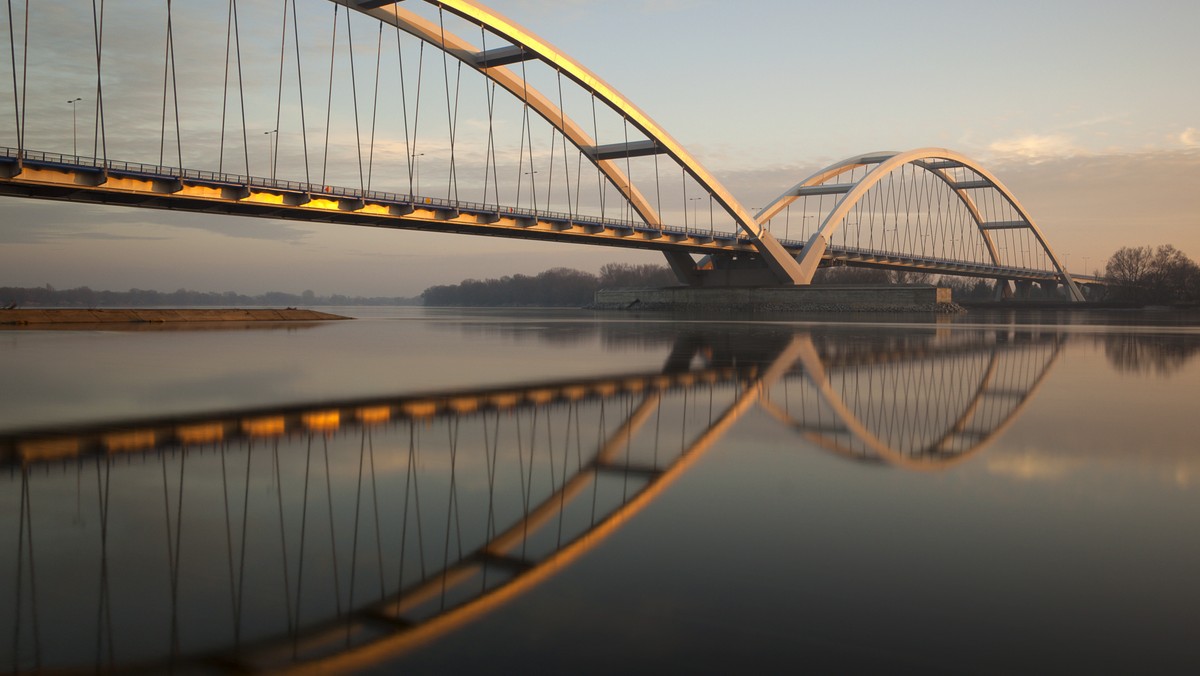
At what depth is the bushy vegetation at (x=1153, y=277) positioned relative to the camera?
10896 cm

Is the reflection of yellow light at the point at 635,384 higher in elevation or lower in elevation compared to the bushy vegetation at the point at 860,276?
lower

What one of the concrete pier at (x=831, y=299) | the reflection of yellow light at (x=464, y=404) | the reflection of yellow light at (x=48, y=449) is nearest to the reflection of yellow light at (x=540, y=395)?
the reflection of yellow light at (x=464, y=404)

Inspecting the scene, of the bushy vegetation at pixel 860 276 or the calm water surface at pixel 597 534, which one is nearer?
the calm water surface at pixel 597 534

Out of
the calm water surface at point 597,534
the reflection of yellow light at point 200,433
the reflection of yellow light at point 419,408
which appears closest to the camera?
the calm water surface at point 597,534

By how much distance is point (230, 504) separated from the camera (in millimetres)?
6188

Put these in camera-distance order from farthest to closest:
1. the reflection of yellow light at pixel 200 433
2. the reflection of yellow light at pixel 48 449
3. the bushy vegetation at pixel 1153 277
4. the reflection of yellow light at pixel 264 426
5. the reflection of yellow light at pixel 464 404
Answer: the bushy vegetation at pixel 1153 277
the reflection of yellow light at pixel 464 404
the reflection of yellow light at pixel 264 426
the reflection of yellow light at pixel 200 433
the reflection of yellow light at pixel 48 449

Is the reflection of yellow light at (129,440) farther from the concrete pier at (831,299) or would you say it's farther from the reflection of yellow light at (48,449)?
the concrete pier at (831,299)

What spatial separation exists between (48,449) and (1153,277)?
12935 cm

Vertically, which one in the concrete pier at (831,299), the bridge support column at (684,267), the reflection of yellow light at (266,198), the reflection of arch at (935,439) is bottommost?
the reflection of arch at (935,439)

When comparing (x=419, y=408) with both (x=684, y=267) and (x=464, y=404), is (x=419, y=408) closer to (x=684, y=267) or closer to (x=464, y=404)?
(x=464, y=404)

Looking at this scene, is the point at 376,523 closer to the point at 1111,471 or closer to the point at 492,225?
the point at 1111,471

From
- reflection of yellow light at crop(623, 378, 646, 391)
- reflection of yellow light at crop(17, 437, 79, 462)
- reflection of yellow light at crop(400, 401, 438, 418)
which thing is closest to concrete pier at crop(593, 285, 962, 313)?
reflection of yellow light at crop(623, 378, 646, 391)

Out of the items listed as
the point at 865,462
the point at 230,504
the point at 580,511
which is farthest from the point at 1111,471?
the point at 230,504

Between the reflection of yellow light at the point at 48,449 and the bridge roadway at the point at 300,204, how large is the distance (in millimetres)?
30062
